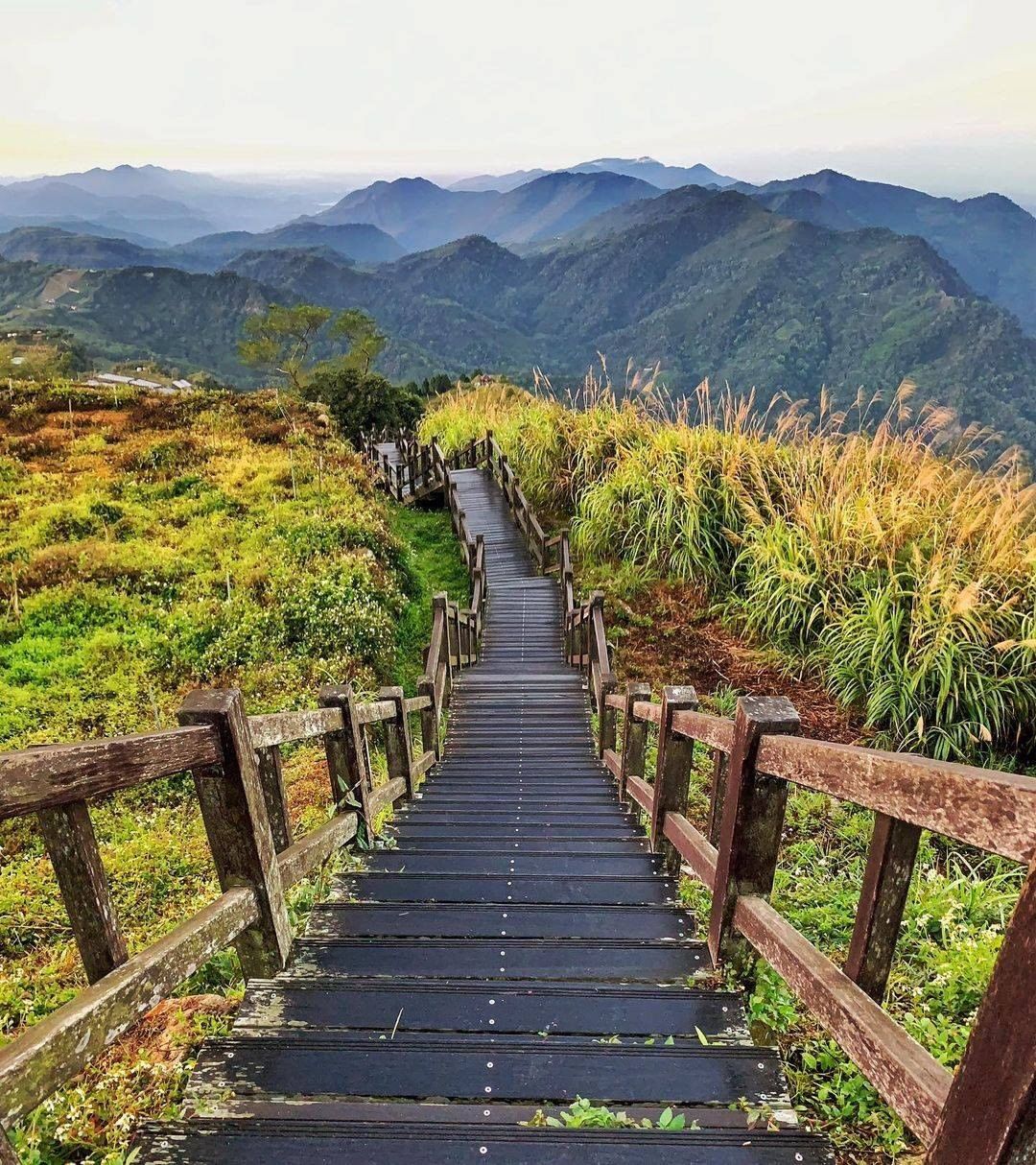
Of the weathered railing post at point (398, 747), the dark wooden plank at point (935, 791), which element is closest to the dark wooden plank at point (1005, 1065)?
the dark wooden plank at point (935, 791)

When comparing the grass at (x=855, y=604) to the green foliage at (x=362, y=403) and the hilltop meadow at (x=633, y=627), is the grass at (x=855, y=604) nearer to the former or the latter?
the hilltop meadow at (x=633, y=627)

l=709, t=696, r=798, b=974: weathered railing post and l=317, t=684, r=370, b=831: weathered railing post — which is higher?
l=709, t=696, r=798, b=974: weathered railing post

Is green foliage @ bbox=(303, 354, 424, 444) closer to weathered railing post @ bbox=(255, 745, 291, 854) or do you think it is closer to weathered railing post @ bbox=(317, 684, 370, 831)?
weathered railing post @ bbox=(317, 684, 370, 831)

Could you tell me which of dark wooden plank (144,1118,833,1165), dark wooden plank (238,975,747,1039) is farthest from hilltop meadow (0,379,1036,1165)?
dark wooden plank (238,975,747,1039)

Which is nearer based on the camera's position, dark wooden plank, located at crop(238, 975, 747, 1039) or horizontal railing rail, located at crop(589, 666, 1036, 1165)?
horizontal railing rail, located at crop(589, 666, 1036, 1165)

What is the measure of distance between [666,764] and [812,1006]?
151cm

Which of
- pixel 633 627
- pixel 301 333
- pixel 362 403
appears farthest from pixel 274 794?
pixel 301 333

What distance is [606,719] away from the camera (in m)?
6.02

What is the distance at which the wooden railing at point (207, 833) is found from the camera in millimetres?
1443

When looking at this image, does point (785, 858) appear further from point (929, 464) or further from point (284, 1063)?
point (929, 464)

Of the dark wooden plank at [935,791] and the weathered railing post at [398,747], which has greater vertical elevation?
the dark wooden plank at [935,791]

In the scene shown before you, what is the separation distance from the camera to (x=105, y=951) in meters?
1.71

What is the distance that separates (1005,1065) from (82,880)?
186 cm

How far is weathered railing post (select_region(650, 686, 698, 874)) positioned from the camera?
3.16 metres
